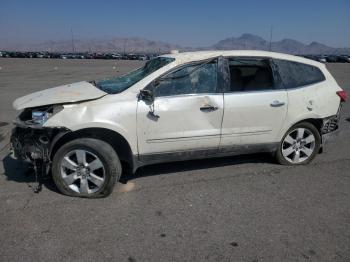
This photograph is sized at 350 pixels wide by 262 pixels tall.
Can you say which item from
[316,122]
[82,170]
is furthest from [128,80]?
[316,122]

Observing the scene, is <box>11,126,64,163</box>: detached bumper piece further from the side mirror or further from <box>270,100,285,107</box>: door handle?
<box>270,100,285,107</box>: door handle

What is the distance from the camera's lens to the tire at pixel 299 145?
548 centimetres

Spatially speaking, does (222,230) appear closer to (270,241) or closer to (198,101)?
(270,241)

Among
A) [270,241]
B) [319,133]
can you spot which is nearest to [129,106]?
[270,241]

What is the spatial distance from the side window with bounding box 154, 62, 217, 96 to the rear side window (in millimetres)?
1062

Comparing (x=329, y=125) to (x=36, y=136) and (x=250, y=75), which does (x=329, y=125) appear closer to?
(x=250, y=75)

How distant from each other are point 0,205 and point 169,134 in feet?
6.67

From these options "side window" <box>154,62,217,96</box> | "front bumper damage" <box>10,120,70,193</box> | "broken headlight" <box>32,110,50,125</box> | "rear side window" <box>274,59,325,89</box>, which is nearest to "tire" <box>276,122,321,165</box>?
"rear side window" <box>274,59,325,89</box>

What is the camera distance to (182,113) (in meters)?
4.65

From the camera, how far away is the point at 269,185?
489cm

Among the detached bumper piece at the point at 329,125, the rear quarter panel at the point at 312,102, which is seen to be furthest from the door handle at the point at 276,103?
the detached bumper piece at the point at 329,125

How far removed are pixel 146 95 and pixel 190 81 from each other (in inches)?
24.9

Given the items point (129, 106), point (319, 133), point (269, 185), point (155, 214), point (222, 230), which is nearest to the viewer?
point (222, 230)

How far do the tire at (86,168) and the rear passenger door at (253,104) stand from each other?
4.88ft
